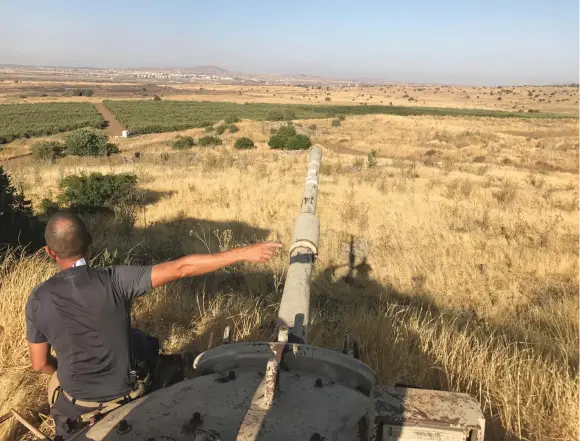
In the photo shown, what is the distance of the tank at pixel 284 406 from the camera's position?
5.55ft

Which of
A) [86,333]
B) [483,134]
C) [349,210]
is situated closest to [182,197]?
[349,210]

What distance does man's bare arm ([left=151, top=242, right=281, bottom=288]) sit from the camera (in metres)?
2.26

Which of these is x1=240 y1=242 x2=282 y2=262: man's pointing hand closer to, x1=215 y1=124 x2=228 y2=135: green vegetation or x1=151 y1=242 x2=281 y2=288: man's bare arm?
x1=151 y1=242 x2=281 y2=288: man's bare arm

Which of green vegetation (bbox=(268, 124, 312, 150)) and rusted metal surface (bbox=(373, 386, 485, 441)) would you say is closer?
rusted metal surface (bbox=(373, 386, 485, 441))

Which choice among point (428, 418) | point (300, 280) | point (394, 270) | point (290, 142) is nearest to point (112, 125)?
point (290, 142)

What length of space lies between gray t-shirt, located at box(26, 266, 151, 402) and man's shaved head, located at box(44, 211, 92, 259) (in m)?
0.10

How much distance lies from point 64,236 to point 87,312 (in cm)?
40

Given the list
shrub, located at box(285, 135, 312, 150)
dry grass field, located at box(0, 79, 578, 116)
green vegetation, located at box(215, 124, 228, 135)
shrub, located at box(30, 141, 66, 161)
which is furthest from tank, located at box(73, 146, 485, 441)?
dry grass field, located at box(0, 79, 578, 116)

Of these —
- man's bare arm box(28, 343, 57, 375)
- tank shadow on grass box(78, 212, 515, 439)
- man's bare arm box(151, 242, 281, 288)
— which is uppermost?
man's bare arm box(151, 242, 281, 288)

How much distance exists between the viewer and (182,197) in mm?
12930

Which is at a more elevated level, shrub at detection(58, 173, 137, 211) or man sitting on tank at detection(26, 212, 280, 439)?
man sitting on tank at detection(26, 212, 280, 439)

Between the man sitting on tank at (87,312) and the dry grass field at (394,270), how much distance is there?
0.88 meters

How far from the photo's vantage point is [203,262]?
228cm

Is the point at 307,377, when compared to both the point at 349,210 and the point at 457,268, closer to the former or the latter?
the point at 457,268
